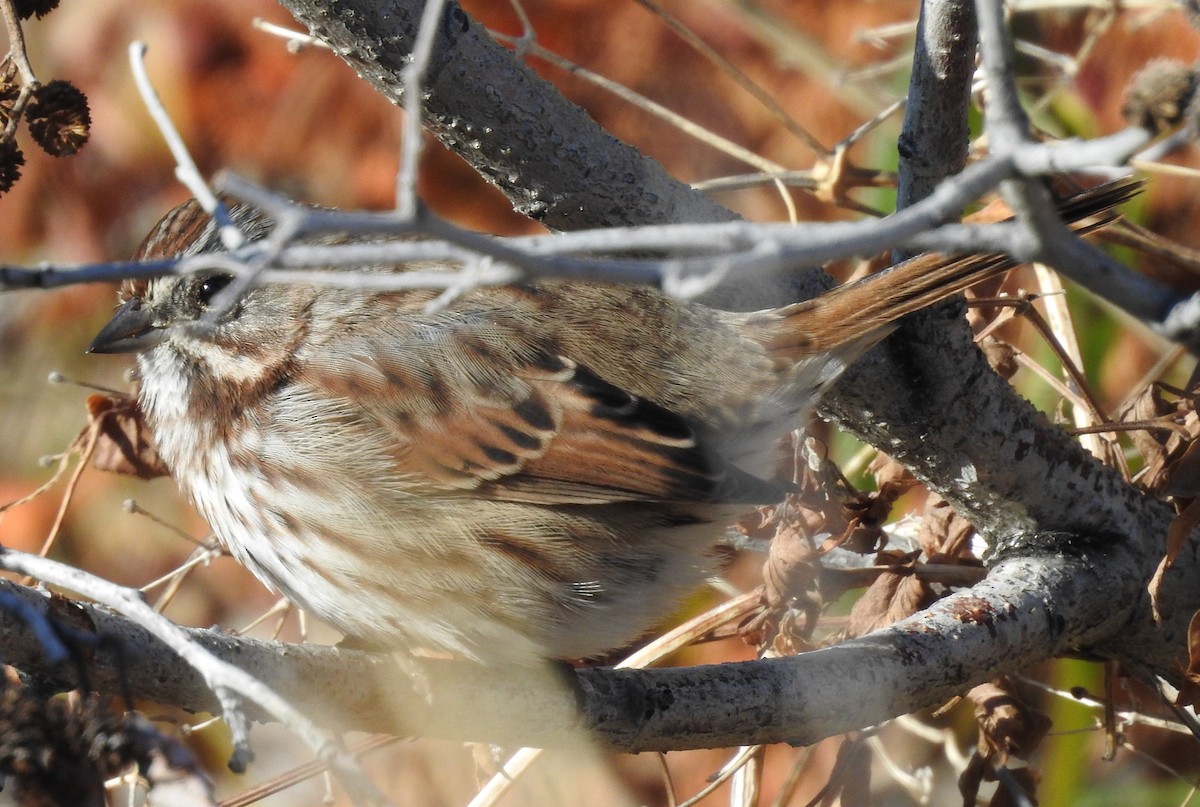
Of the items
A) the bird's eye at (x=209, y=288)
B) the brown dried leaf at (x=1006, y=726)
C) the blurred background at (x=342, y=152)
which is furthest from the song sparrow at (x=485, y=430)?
the blurred background at (x=342, y=152)

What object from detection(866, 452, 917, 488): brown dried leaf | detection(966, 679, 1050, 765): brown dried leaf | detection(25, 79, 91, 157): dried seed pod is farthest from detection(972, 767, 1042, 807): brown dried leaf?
detection(25, 79, 91, 157): dried seed pod

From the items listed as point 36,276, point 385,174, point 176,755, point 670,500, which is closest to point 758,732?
point 670,500

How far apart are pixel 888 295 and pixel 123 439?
1.82 metres

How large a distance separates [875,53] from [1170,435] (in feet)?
7.00

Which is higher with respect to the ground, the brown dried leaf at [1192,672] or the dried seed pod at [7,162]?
the dried seed pod at [7,162]

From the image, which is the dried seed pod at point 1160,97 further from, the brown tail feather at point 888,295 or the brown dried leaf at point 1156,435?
the brown dried leaf at point 1156,435

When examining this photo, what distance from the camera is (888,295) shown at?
242cm

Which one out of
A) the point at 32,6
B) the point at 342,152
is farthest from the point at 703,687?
the point at 342,152

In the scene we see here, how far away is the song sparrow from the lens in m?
2.41

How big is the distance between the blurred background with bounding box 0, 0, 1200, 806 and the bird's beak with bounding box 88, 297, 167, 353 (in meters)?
1.28

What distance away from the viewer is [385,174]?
4.36 m

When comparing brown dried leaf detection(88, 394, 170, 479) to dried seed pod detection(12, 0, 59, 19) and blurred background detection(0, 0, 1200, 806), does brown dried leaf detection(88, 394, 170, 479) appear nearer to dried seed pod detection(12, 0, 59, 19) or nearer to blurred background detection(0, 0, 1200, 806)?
blurred background detection(0, 0, 1200, 806)

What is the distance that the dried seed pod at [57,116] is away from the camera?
191cm

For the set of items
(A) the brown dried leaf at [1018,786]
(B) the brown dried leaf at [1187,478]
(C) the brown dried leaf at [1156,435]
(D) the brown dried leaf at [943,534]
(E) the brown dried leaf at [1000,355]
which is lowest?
(A) the brown dried leaf at [1018,786]
